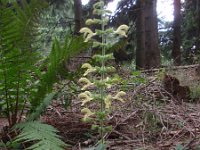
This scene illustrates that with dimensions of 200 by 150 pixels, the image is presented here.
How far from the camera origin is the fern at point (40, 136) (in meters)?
2.32

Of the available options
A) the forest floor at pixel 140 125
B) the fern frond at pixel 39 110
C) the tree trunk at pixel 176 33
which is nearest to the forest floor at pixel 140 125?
the forest floor at pixel 140 125

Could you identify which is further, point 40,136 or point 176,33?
point 176,33

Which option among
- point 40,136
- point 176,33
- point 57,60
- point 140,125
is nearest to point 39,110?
point 57,60

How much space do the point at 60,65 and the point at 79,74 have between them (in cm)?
24

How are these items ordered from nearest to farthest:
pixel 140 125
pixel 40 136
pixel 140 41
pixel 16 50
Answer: pixel 40 136 → pixel 16 50 → pixel 140 125 → pixel 140 41

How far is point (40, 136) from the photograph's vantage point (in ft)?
8.09

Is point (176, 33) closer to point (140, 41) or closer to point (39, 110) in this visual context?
point (140, 41)

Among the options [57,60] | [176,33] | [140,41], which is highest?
[176,33]

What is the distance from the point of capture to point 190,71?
7.65 meters

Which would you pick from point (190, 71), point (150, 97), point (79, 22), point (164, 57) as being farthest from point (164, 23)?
point (150, 97)

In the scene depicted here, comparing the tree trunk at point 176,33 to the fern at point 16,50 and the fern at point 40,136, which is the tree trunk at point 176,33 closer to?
the fern at point 16,50

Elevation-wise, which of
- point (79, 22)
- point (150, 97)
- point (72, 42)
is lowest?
point (150, 97)

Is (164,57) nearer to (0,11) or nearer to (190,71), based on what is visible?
(190,71)

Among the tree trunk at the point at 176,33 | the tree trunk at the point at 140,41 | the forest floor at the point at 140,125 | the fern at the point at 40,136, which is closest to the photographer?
the fern at the point at 40,136
